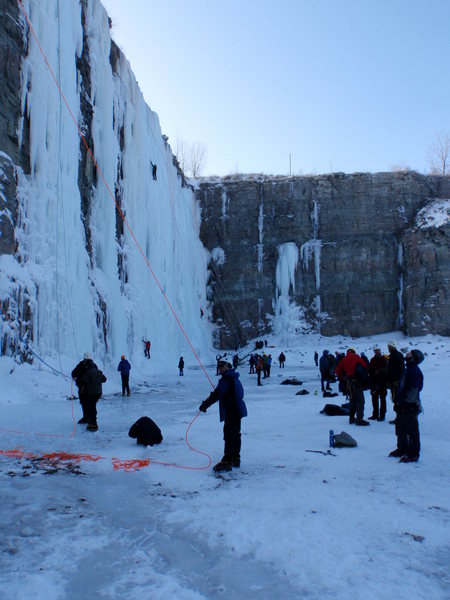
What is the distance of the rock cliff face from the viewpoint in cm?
3897

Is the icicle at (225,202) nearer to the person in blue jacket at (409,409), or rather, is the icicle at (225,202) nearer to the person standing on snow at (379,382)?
the person standing on snow at (379,382)

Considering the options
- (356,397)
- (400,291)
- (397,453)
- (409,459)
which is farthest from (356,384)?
(400,291)

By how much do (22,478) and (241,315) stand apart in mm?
35404

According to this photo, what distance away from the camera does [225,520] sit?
412 centimetres

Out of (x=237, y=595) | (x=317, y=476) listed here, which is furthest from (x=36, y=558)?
(x=317, y=476)

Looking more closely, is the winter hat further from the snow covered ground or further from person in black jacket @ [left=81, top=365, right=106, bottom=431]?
person in black jacket @ [left=81, top=365, right=106, bottom=431]

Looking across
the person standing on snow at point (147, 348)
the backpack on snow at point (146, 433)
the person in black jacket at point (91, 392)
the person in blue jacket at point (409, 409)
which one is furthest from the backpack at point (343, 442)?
the person standing on snow at point (147, 348)

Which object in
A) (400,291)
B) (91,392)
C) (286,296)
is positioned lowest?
(91,392)

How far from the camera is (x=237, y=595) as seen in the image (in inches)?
115

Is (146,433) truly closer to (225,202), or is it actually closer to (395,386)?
(395,386)

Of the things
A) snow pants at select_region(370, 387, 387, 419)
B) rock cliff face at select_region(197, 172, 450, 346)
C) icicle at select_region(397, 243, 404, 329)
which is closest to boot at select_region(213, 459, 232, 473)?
snow pants at select_region(370, 387, 387, 419)

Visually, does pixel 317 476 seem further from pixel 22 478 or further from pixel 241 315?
pixel 241 315

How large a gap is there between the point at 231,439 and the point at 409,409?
7.46 ft

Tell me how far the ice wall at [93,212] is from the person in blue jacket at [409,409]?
37.1 ft
